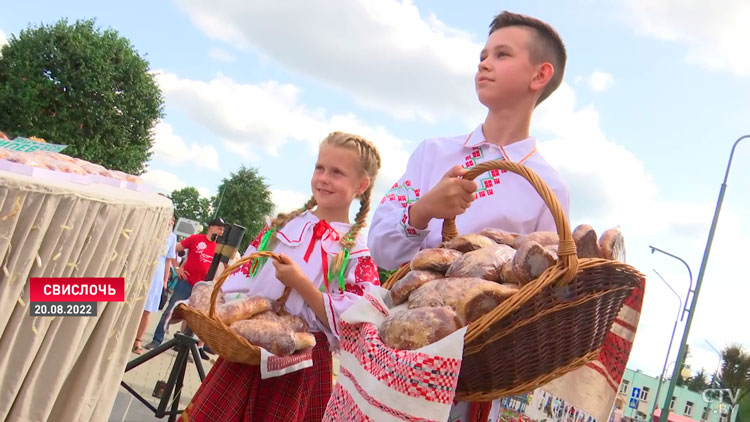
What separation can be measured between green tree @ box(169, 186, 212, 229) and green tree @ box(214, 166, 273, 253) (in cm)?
1824

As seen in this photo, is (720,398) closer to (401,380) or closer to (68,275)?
(68,275)

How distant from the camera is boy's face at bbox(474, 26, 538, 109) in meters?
2.24

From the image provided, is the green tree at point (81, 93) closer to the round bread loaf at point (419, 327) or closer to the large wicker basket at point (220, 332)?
the large wicker basket at point (220, 332)

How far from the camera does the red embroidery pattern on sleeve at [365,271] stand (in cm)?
329

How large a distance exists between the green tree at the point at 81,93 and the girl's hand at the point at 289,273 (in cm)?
2520

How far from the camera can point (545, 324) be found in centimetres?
160

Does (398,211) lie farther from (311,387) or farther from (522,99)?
(311,387)

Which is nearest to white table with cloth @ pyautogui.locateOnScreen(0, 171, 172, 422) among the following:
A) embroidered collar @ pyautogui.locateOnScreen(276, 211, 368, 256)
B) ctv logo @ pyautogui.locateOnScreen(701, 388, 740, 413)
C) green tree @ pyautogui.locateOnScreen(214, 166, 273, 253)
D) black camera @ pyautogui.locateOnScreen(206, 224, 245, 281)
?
embroidered collar @ pyautogui.locateOnScreen(276, 211, 368, 256)

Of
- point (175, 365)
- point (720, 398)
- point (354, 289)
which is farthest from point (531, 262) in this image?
point (720, 398)

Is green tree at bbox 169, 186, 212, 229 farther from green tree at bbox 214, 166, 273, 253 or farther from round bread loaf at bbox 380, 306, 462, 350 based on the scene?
round bread loaf at bbox 380, 306, 462, 350

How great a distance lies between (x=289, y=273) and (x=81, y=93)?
26.9m

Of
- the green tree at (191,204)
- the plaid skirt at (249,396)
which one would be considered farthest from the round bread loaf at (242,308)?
the green tree at (191,204)

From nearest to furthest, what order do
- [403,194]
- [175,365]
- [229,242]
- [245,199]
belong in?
[403,194] → [229,242] → [175,365] → [245,199]

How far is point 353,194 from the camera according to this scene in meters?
3.48
